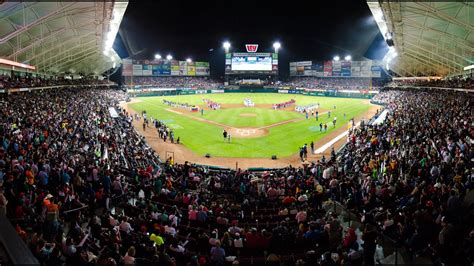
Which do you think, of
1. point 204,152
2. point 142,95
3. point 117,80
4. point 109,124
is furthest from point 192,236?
point 117,80

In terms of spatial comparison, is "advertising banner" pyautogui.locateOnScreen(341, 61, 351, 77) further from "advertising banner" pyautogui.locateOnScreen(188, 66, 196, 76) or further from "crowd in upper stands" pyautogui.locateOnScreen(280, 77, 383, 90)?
"advertising banner" pyautogui.locateOnScreen(188, 66, 196, 76)

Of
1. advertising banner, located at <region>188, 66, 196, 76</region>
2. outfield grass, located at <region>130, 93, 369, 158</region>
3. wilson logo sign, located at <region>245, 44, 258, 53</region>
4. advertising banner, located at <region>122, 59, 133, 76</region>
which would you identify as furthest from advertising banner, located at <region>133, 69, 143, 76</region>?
outfield grass, located at <region>130, 93, 369, 158</region>

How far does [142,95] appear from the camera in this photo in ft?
311

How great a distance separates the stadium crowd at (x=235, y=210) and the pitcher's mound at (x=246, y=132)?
61.6ft

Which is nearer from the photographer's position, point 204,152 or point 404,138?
point 404,138

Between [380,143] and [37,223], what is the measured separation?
20.7 meters

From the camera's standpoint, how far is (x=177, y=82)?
119 meters

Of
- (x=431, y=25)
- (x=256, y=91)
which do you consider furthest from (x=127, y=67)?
(x=431, y=25)

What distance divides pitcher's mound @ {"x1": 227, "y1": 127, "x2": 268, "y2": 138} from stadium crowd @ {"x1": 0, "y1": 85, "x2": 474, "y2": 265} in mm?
18768

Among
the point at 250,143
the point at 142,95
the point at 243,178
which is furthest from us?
the point at 142,95

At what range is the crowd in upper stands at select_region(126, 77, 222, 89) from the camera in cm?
11188

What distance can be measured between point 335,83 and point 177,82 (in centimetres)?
4978

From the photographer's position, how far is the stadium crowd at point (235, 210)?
8492 mm

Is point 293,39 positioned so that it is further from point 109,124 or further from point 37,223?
point 37,223
